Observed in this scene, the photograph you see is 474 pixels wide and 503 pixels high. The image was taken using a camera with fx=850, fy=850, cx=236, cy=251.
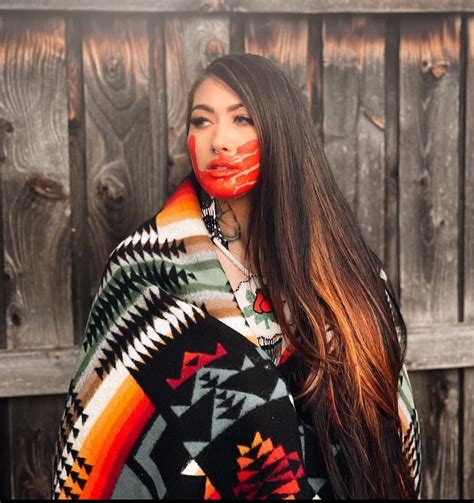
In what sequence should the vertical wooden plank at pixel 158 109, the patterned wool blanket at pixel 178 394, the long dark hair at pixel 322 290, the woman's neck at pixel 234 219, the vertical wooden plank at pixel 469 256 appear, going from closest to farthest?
the patterned wool blanket at pixel 178 394 < the long dark hair at pixel 322 290 < the woman's neck at pixel 234 219 < the vertical wooden plank at pixel 158 109 < the vertical wooden plank at pixel 469 256

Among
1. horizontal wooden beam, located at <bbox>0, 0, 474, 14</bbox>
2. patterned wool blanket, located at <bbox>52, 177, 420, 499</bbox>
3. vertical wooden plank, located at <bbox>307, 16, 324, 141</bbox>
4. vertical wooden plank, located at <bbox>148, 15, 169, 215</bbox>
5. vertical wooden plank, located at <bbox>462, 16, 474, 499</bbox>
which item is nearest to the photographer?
patterned wool blanket, located at <bbox>52, 177, 420, 499</bbox>

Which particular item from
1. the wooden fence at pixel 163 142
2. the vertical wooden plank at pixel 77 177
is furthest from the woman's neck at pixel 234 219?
the vertical wooden plank at pixel 77 177

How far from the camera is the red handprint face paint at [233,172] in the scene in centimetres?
222

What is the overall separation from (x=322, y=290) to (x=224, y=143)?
464 millimetres

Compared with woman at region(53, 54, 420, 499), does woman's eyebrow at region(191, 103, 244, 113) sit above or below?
above

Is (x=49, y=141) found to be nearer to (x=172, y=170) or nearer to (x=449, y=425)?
(x=172, y=170)

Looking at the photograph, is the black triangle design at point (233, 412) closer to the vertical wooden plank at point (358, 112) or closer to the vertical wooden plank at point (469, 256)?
the vertical wooden plank at point (358, 112)

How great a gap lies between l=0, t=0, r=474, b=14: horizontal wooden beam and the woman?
16.8 inches

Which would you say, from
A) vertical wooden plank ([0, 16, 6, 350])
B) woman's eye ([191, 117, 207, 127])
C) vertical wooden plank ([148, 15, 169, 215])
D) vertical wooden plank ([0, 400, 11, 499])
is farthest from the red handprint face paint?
vertical wooden plank ([0, 400, 11, 499])

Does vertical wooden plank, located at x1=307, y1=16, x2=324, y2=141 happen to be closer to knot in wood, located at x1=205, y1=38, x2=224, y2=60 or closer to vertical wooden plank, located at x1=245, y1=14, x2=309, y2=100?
vertical wooden plank, located at x1=245, y1=14, x2=309, y2=100

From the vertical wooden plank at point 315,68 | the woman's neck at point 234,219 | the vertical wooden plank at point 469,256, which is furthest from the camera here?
the vertical wooden plank at point 469,256

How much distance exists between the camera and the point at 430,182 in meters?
2.89

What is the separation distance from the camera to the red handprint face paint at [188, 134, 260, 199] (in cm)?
222

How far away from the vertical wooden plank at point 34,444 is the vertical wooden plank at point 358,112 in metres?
1.18
